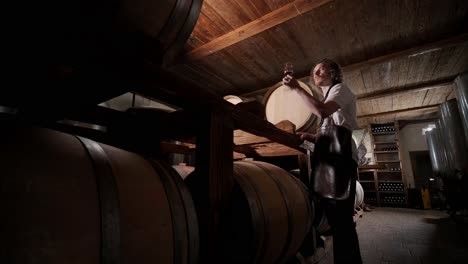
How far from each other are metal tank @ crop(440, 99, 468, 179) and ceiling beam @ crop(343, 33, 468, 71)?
3592mm

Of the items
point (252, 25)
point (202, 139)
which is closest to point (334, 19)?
point (252, 25)

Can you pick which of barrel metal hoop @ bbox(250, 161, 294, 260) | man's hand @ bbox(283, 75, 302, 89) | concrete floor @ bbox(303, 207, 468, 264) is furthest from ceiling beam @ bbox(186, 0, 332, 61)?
concrete floor @ bbox(303, 207, 468, 264)

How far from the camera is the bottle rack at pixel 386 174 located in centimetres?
1045

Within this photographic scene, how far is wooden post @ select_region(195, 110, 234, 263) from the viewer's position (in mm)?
1136

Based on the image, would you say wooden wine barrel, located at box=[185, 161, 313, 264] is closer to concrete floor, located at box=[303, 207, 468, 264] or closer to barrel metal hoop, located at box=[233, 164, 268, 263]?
barrel metal hoop, located at box=[233, 164, 268, 263]

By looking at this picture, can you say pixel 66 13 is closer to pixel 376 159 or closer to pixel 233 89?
pixel 233 89

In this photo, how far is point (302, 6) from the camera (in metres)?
3.40

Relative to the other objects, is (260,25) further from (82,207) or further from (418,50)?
(82,207)

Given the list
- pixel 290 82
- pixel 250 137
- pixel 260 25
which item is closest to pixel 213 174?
pixel 250 137

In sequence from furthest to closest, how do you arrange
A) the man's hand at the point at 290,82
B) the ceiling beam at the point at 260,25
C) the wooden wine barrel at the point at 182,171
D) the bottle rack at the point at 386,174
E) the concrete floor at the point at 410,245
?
the bottle rack at the point at 386,174 < the ceiling beam at the point at 260,25 < the concrete floor at the point at 410,245 < the man's hand at the point at 290,82 < the wooden wine barrel at the point at 182,171

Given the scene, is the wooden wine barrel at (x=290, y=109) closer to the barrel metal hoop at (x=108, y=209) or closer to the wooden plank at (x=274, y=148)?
the wooden plank at (x=274, y=148)

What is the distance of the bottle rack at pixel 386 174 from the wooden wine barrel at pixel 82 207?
11524 millimetres

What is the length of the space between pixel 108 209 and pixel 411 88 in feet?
29.5

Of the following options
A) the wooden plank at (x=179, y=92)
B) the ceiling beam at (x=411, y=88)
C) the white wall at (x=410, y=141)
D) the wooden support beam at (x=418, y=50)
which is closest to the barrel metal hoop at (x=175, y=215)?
the wooden plank at (x=179, y=92)
